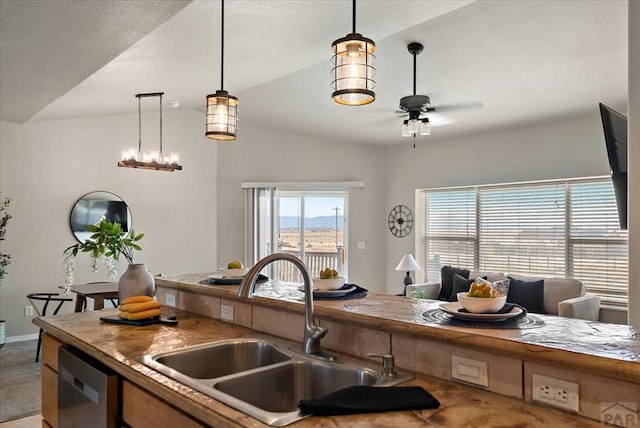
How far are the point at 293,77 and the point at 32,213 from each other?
11.3 ft

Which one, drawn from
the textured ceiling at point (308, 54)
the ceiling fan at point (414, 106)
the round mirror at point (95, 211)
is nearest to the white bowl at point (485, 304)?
the textured ceiling at point (308, 54)

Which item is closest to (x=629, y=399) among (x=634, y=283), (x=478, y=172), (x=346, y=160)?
(x=634, y=283)

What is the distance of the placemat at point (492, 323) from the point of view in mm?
1402

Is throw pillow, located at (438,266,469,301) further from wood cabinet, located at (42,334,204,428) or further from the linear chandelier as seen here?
wood cabinet, located at (42,334,204,428)

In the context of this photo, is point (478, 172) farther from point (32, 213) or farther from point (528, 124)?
point (32, 213)

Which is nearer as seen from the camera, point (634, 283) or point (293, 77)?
point (634, 283)

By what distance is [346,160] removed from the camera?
7430 mm

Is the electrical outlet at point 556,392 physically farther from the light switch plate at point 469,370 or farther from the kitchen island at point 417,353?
the light switch plate at point 469,370

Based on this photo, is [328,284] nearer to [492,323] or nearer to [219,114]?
[492,323]

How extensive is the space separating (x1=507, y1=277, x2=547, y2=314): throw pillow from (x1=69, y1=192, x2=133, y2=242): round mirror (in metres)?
4.78

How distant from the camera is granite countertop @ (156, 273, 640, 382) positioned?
1.10 meters

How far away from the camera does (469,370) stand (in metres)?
1.34

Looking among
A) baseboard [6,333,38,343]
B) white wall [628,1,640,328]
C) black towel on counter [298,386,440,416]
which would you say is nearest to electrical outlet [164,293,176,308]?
black towel on counter [298,386,440,416]

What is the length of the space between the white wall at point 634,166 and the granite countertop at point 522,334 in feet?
2.41
